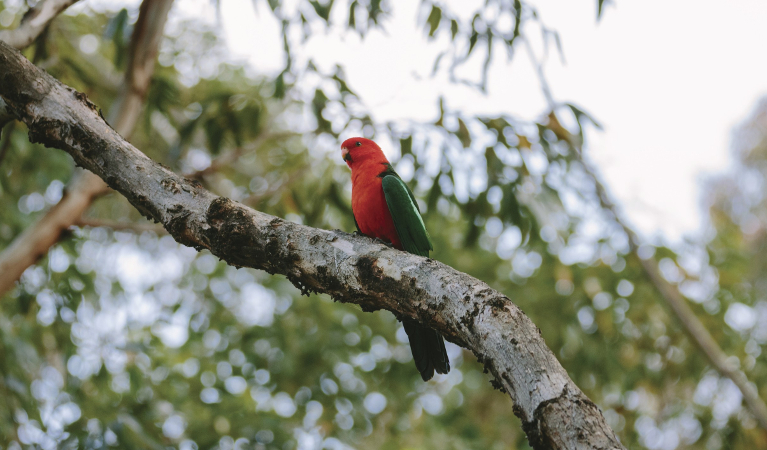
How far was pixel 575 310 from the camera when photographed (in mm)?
4973

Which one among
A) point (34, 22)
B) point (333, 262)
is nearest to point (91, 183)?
point (34, 22)

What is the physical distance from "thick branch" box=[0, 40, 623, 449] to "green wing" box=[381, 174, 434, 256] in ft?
4.25

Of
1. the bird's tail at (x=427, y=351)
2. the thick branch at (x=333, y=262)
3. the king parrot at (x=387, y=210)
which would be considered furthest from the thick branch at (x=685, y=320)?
the thick branch at (x=333, y=262)

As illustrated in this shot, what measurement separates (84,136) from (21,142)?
300cm

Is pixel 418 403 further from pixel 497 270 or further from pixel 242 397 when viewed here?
pixel 242 397

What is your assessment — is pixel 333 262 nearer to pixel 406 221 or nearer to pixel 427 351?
pixel 427 351

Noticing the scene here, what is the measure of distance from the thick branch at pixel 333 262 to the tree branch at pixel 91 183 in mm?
1364

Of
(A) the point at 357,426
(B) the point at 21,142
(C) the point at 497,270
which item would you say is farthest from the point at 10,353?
(C) the point at 497,270

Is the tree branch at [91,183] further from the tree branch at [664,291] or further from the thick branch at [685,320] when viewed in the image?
the thick branch at [685,320]

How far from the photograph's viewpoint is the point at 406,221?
10.1 ft

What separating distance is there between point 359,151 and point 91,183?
66.5 inches

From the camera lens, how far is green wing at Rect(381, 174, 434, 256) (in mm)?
3068

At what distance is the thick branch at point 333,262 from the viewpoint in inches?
46.4

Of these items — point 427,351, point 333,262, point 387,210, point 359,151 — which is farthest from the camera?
point 359,151
